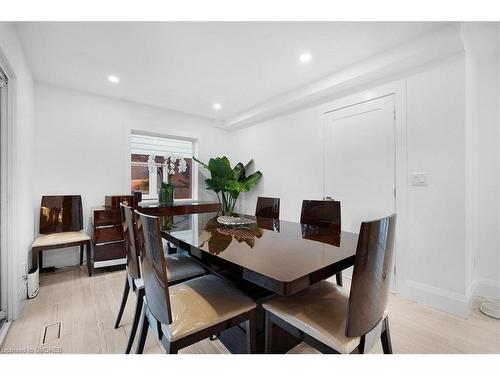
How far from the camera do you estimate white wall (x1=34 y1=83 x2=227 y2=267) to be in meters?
3.04

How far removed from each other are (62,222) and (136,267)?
2.27 m

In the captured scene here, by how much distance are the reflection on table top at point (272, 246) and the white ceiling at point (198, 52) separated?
168cm

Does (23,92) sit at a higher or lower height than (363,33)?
lower

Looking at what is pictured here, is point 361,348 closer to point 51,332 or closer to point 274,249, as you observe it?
point 274,249

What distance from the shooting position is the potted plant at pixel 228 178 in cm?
404

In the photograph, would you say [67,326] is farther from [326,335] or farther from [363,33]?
[363,33]

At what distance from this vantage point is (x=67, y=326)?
1.85 m

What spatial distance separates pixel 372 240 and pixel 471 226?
2.00m

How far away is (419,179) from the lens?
7.32 ft

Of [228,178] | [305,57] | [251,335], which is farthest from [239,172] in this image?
[251,335]

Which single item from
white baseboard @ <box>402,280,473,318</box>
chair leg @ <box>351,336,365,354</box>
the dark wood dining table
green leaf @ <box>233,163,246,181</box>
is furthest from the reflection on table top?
green leaf @ <box>233,163,246,181</box>

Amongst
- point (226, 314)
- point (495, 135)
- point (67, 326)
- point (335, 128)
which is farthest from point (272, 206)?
point (495, 135)

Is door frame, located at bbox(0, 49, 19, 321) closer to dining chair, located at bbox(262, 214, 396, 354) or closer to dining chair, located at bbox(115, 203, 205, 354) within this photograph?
dining chair, located at bbox(115, 203, 205, 354)
